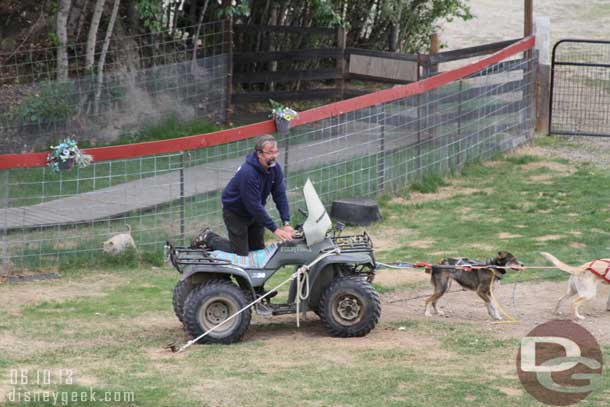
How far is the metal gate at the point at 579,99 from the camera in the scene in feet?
64.4

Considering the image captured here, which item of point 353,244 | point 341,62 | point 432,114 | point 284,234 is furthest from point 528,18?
point 284,234

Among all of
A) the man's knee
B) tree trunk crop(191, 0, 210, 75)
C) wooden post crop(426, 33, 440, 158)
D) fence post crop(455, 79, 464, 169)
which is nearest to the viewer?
the man's knee

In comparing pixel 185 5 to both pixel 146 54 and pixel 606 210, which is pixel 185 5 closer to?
pixel 146 54

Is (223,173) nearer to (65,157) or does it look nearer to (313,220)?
(65,157)

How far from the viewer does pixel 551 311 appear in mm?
10484

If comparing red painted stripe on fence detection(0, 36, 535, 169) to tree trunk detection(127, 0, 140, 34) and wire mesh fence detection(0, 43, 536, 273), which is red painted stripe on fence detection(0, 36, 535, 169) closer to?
wire mesh fence detection(0, 43, 536, 273)

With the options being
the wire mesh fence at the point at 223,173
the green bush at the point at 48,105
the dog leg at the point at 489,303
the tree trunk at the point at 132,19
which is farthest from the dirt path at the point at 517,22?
the dog leg at the point at 489,303

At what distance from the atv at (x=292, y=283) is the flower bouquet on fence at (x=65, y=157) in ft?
8.90

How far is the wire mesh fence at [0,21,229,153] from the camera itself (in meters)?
16.3

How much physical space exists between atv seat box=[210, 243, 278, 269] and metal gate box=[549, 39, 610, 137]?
1084cm

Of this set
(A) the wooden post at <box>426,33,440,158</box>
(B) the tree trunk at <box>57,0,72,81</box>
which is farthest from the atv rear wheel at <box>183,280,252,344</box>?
(B) the tree trunk at <box>57,0,72,81</box>

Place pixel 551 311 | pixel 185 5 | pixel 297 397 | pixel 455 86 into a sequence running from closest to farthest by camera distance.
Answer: pixel 297 397 < pixel 551 311 < pixel 455 86 < pixel 185 5

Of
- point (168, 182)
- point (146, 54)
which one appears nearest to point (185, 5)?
point (146, 54)

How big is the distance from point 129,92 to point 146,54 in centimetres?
174
